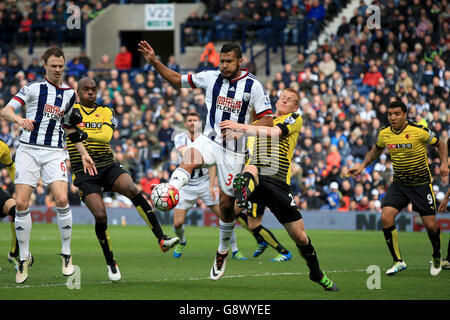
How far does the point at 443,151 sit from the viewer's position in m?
11.0

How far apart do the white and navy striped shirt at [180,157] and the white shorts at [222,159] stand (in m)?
4.71

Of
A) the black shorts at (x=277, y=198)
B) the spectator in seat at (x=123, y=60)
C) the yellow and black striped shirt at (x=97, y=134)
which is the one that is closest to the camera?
the black shorts at (x=277, y=198)

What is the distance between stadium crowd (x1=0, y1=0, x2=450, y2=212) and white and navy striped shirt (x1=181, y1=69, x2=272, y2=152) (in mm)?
11356

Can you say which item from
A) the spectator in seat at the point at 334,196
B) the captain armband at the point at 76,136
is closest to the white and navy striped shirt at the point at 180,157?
the captain armband at the point at 76,136

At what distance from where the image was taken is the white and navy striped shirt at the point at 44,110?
959 centimetres

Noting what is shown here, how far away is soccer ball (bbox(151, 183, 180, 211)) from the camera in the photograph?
795 centimetres

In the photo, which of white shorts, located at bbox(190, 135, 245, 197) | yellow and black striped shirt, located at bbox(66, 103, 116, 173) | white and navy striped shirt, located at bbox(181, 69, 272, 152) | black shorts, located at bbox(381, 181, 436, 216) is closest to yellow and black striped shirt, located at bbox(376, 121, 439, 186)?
black shorts, located at bbox(381, 181, 436, 216)

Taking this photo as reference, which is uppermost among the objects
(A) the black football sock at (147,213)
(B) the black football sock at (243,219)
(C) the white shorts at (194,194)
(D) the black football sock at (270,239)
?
(A) the black football sock at (147,213)

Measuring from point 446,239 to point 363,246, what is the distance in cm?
232

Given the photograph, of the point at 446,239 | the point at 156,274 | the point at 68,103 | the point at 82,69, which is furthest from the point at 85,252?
the point at 82,69

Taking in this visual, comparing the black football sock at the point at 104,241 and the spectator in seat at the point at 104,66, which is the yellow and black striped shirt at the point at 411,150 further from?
the spectator in seat at the point at 104,66

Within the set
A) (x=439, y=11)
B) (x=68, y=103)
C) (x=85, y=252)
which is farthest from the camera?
(x=439, y=11)

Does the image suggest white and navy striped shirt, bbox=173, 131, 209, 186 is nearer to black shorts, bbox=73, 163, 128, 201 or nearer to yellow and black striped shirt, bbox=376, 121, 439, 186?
black shorts, bbox=73, 163, 128, 201

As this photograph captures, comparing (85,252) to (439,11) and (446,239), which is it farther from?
(439,11)
